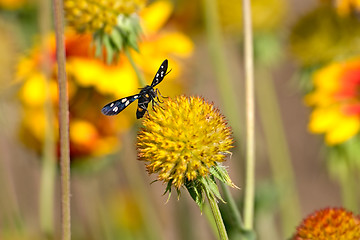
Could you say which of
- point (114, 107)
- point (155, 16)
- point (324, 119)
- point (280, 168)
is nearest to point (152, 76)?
point (155, 16)

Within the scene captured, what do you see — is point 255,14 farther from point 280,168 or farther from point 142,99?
point 142,99

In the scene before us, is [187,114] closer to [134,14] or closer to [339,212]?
[339,212]

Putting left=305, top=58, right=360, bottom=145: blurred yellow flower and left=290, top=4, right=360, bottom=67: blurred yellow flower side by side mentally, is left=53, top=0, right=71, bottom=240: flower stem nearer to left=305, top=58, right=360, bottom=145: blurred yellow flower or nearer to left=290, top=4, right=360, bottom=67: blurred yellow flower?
left=305, top=58, right=360, bottom=145: blurred yellow flower

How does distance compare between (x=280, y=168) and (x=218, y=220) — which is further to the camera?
(x=280, y=168)

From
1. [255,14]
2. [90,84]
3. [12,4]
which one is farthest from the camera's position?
[12,4]

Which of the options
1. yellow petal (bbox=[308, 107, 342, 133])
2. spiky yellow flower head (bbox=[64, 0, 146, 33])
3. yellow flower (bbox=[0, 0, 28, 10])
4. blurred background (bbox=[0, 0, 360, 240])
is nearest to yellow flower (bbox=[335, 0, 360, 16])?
blurred background (bbox=[0, 0, 360, 240])

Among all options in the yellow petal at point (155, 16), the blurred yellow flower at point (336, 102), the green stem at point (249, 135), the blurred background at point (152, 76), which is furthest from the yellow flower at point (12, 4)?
the green stem at point (249, 135)

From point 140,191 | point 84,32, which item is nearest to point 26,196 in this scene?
point 140,191
